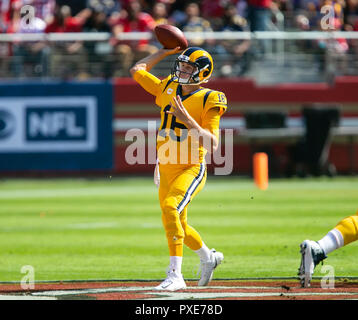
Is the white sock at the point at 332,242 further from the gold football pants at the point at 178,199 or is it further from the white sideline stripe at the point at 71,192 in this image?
the white sideline stripe at the point at 71,192

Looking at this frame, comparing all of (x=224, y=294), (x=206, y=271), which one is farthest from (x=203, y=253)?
(x=224, y=294)

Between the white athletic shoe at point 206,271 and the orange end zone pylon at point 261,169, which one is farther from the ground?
the orange end zone pylon at point 261,169

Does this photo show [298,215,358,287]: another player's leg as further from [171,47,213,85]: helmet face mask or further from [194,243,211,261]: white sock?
[171,47,213,85]: helmet face mask

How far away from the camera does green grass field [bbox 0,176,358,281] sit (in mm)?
8859

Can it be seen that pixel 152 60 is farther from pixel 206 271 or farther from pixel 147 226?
pixel 147 226

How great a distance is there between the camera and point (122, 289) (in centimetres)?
730

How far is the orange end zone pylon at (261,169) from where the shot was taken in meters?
17.0

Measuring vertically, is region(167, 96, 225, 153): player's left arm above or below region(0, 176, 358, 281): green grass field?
above

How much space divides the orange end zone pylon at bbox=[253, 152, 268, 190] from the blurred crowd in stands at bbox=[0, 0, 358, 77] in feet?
7.47

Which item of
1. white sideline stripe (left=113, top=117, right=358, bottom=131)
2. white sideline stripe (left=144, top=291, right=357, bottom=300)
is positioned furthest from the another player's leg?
white sideline stripe (left=113, top=117, right=358, bottom=131)

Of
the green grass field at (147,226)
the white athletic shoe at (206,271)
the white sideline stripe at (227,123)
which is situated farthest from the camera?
the white sideline stripe at (227,123)

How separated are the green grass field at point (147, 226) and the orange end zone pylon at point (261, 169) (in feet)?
0.65

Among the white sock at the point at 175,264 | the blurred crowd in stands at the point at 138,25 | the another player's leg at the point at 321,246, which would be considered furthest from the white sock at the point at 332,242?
the blurred crowd in stands at the point at 138,25
